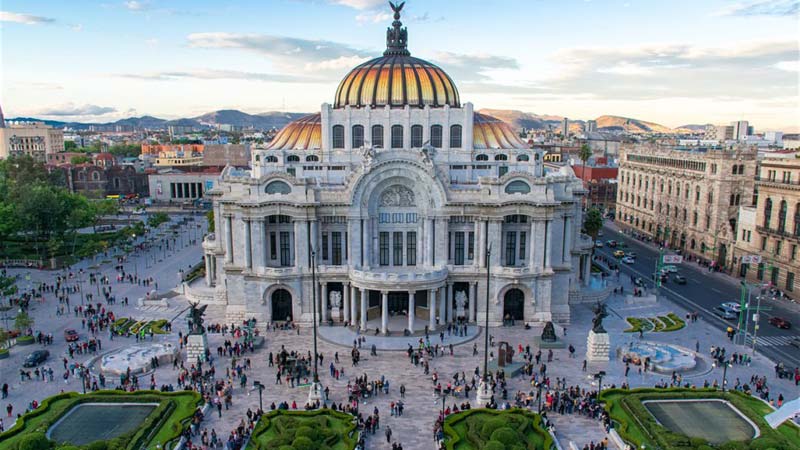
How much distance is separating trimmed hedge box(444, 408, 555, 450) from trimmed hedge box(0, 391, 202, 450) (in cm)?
1813

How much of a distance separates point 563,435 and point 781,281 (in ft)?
169

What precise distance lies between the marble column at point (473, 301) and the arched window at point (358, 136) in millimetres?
21119

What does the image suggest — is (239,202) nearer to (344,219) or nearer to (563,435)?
(344,219)

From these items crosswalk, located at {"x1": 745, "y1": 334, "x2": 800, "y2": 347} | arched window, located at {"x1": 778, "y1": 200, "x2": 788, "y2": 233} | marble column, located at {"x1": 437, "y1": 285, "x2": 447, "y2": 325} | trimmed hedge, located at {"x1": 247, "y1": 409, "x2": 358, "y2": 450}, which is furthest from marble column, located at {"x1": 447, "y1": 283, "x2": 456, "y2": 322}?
arched window, located at {"x1": 778, "y1": 200, "x2": 788, "y2": 233}

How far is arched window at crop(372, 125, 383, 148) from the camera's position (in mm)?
71125

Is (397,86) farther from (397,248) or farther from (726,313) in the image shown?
(726,313)

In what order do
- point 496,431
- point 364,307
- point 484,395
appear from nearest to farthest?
point 496,431 → point 484,395 → point 364,307

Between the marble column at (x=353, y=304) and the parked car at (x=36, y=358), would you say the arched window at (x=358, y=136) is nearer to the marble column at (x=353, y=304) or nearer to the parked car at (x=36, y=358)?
the marble column at (x=353, y=304)

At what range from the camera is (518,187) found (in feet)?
207

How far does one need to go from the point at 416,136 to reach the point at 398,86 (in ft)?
21.4

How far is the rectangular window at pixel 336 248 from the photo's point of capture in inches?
2564

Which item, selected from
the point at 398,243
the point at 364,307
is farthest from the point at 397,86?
the point at 364,307

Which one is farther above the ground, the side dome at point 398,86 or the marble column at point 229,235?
the side dome at point 398,86

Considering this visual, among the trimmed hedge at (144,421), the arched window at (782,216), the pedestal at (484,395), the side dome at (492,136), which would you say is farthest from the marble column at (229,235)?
the arched window at (782,216)
